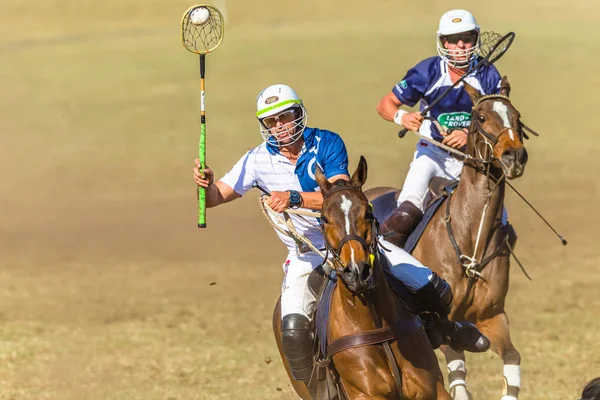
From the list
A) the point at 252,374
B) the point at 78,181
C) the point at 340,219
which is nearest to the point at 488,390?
the point at 252,374

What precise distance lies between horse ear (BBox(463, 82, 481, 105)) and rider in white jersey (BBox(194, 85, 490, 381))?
7.31ft

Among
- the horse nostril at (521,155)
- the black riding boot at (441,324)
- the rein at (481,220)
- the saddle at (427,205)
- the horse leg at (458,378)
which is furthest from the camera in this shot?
the saddle at (427,205)

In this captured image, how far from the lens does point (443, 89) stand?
37.5ft

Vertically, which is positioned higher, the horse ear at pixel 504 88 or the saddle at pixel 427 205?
the horse ear at pixel 504 88

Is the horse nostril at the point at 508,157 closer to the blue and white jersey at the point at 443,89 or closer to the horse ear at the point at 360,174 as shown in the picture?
the blue and white jersey at the point at 443,89

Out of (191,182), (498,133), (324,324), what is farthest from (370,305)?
(191,182)

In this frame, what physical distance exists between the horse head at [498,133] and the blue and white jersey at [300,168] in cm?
186

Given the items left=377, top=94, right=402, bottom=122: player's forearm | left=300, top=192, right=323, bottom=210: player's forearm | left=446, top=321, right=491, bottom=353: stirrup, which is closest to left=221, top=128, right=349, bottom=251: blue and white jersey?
left=300, top=192, right=323, bottom=210: player's forearm

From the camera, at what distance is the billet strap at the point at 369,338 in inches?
315

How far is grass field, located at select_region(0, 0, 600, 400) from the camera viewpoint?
45.3 feet

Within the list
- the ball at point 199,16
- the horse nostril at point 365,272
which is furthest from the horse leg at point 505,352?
the ball at point 199,16

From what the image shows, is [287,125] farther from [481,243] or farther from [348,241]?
[481,243]

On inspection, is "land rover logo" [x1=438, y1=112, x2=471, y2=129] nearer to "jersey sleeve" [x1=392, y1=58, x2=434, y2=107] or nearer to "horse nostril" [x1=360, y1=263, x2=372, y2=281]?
"jersey sleeve" [x1=392, y1=58, x2=434, y2=107]

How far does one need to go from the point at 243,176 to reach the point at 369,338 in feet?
6.22
